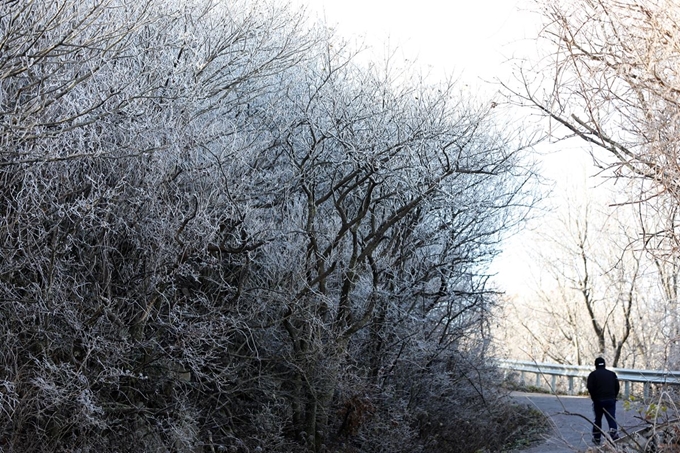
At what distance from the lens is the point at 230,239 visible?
1307 centimetres

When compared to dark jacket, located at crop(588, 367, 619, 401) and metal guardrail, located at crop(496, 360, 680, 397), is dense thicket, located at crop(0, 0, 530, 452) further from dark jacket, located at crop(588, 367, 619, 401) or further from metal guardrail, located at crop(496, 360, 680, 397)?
dark jacket, located at crop(588, 367, 619, 401)

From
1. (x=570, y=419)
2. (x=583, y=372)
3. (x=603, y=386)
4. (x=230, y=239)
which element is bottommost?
(x=570, y=419)

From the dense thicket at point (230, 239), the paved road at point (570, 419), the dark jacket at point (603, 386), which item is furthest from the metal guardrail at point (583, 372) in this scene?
the dark jacket at point (603, 386)

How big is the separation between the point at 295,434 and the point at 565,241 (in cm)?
2304

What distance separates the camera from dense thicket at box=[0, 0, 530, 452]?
10469 millimetres

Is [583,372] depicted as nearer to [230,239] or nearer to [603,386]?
[603,386]

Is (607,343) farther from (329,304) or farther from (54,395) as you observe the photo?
(54,395)

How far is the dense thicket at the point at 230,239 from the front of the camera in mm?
10469

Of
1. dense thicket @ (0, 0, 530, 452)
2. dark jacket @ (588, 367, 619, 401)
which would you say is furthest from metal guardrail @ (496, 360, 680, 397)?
dark jacket @ (588, 367, 619, 401)

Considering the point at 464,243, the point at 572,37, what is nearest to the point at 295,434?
the point at 464,243

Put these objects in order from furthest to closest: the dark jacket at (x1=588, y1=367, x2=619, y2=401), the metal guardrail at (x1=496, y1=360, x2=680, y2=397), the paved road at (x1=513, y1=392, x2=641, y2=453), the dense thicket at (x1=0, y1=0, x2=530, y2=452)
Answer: the metal guardrail at (x1=496, y1=360, x2=680, y2=397)
the paved road at (x1=513, y1=392, x2=641, y2=453)
the dark jacket at (x1=588, y1=367, x2=619, y2=401)
the dense thicket at (x1=0, y1=0, x2=530, y2=452)

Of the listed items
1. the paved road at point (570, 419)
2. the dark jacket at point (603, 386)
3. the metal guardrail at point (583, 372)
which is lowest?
the paved road at point (570, 419)

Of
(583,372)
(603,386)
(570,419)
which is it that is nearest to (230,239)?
(603,386)

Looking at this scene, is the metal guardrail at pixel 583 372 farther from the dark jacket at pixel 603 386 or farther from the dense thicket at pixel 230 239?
the dark jacket at pixel 603 386
